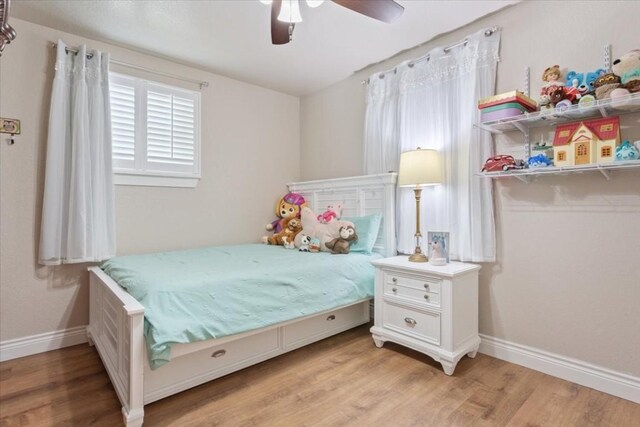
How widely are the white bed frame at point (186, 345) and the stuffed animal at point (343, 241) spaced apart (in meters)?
0.28

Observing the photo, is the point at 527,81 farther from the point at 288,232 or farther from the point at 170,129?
the point at 170,129

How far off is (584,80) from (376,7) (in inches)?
50.7

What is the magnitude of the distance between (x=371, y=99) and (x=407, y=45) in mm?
552

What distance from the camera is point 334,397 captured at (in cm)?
180

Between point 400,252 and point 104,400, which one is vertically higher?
point 400,252

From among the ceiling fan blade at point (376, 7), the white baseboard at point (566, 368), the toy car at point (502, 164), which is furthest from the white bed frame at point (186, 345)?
the ceiling fan blade at point (376, 7)

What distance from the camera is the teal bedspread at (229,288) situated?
1.61 meters

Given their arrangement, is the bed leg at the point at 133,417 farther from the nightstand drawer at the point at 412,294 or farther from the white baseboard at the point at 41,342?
the nightstand drawer at the point at 412,294

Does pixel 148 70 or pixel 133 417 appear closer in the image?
pixel 133 417

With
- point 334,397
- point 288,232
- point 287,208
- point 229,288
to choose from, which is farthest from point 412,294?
point 287,208

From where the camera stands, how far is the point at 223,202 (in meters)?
3.45

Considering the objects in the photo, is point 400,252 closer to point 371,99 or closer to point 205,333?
point 371,99

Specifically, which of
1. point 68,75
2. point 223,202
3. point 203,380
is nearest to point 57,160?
point 68,75

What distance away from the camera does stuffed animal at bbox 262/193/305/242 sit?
12.0 ft
